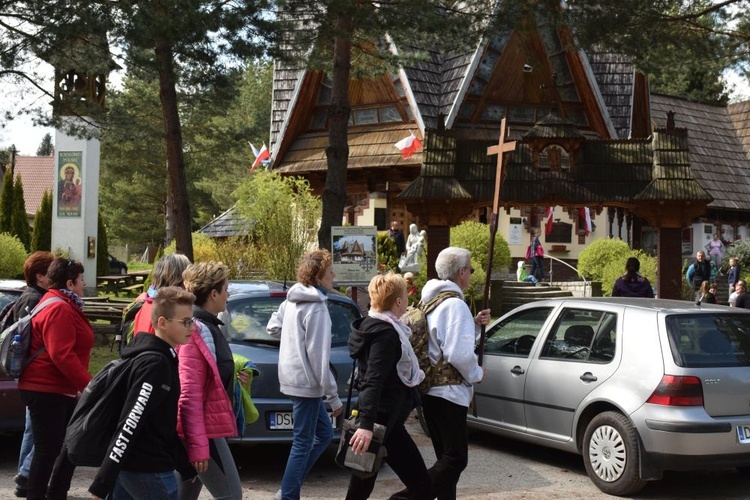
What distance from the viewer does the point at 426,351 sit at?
19.2ft

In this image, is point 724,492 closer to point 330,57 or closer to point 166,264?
point 166,264

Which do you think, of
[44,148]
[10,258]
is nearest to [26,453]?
[10,258]

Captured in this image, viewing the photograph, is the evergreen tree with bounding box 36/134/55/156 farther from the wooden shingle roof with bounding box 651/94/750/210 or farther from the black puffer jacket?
the black puffer jacket

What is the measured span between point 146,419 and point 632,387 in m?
4.46

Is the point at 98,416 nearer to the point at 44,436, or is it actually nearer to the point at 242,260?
the point at 44,436

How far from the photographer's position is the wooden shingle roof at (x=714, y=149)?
39.0 metres

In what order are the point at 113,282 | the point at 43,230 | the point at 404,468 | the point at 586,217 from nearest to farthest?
the point at 404,468, the point at 113,282, the point at 43,230, the point at 586,217

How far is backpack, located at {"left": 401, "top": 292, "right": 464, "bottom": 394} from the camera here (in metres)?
5.79

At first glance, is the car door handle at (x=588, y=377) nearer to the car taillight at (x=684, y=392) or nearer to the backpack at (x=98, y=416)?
the car taillight at (x=684, y=392)

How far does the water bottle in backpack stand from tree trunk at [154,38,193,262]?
8.03 meters

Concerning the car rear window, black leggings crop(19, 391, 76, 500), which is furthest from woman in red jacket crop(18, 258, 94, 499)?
the car rear window

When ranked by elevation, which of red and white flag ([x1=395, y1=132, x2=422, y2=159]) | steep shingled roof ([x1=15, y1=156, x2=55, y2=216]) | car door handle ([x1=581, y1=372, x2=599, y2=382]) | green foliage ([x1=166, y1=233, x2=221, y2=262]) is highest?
steep shingled roof ([x1=15, y1=156, x2=55, y2=216])

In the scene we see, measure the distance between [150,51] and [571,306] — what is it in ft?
30.3

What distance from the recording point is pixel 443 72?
32.7m
